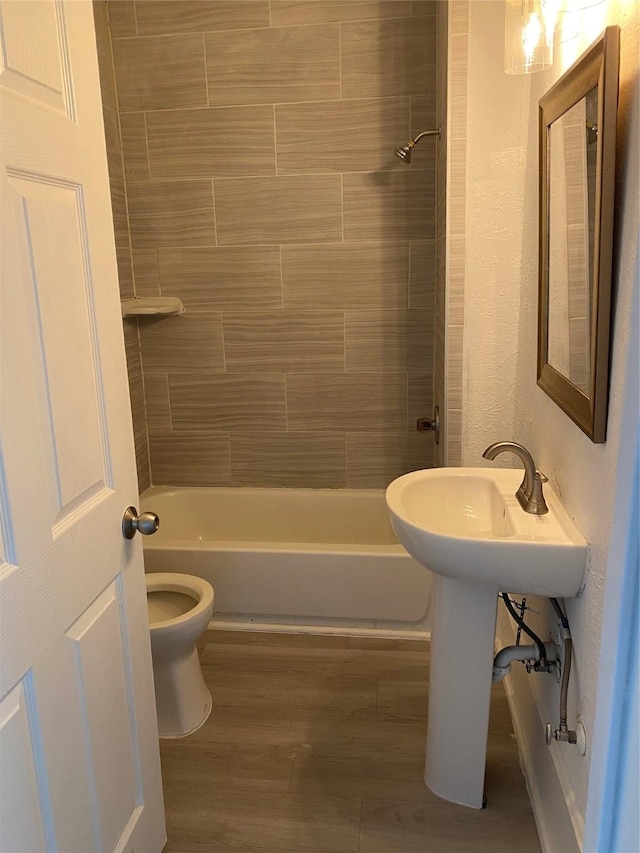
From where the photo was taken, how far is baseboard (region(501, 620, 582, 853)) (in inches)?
61.7

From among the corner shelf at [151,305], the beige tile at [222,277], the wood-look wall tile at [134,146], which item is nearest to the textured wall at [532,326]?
the beige tile at [222,277]

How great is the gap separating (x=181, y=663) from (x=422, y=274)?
1.83 meters

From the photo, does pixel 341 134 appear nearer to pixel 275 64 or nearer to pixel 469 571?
pixel 275 64

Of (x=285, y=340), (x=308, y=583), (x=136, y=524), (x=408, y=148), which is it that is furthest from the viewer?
(x=285, y=340)

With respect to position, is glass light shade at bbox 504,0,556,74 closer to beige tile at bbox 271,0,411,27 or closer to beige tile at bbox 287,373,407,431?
beige tile at bbox 271,0,411,27

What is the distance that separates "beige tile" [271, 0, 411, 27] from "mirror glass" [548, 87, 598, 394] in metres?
1.41

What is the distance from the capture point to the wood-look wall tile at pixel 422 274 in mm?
2969

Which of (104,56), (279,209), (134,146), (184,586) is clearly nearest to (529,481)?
(184,586)

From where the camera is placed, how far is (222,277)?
313 centimetres

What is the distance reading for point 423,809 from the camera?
74.8 inches

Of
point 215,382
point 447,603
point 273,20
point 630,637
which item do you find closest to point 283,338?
point 215,382

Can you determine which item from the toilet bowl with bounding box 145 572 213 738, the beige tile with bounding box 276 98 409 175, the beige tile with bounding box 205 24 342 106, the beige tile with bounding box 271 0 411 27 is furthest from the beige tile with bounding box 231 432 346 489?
the beige tile with bounding box 271 0 411 27

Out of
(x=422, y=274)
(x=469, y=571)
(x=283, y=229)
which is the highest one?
(x=283, y=229)

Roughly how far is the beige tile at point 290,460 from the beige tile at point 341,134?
46.7 inches
